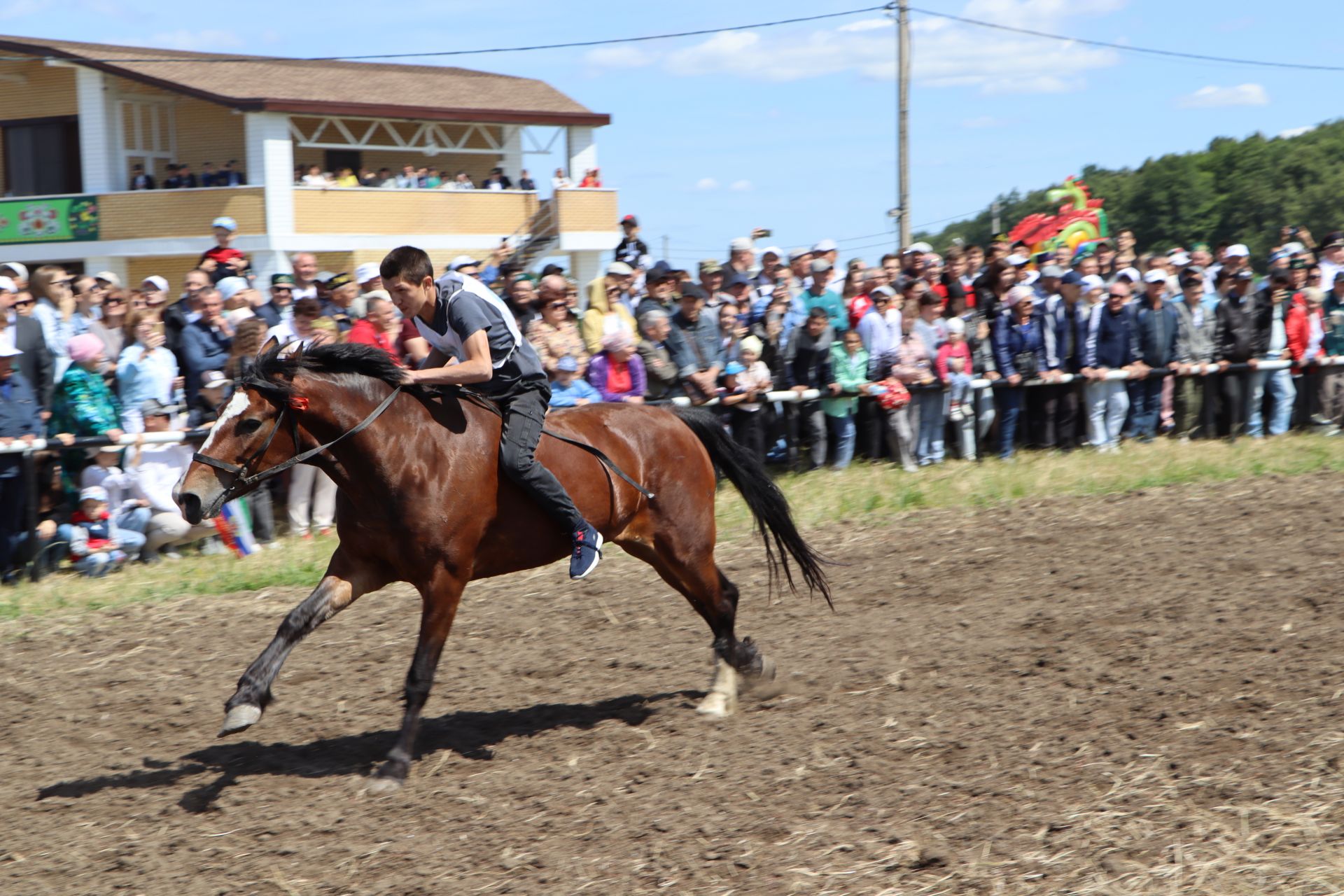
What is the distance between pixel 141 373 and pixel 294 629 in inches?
171

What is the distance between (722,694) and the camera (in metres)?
6.29

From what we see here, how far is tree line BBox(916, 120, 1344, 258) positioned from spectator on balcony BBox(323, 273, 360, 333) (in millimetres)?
29117

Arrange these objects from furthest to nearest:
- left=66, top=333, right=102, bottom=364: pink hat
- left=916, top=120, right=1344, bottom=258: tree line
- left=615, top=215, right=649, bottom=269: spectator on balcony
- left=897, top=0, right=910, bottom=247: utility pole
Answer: left=916, top=120, right=1344, bottom=258: tree line, left=897, top=0, right=910, bottom=247: utility pole, left=615, top=215, right=649, bottom=269: spectator on balcony, left=66, top=333, right=102, bottom=364: pink hat

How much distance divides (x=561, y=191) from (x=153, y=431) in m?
21.1

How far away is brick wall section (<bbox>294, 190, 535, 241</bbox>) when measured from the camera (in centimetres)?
2667

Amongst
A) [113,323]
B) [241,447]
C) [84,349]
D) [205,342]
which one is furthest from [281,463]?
[113,323]

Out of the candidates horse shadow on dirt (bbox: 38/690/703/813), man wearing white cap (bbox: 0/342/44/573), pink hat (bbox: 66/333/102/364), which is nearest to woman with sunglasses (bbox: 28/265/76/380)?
pink hat (bbox: 66/333/102/364)

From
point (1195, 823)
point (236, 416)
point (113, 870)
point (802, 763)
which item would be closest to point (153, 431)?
point (236, 416)

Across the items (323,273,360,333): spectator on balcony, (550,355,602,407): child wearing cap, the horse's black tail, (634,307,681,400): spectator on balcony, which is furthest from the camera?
(634,307,681,400): spectator on balcony

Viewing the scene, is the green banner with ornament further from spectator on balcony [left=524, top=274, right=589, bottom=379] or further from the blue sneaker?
the blue sneaker

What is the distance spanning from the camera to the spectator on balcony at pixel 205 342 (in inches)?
372

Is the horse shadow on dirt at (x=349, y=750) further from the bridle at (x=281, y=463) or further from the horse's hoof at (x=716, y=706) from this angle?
the bridle at (x=281, y=463)

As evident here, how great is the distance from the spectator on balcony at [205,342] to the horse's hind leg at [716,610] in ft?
14.3

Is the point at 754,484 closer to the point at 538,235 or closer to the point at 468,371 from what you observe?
the point at 468,371
